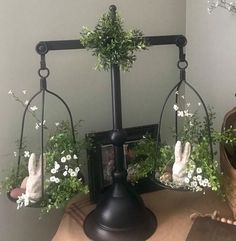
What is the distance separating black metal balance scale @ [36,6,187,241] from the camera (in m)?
0.90

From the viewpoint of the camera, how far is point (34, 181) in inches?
35.0

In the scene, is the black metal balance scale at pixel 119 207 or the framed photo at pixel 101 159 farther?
the framed photo at pixel 101 159

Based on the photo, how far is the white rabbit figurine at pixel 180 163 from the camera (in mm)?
906

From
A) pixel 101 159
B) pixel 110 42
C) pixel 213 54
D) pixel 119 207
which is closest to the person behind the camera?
pixel 110 42

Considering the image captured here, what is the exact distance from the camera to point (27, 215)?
1.11 meters

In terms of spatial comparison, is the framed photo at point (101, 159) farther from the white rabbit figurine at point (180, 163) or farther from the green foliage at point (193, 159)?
the white rabbit figurine at point (180, 163)

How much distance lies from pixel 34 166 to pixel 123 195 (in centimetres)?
25

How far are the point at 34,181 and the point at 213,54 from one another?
28.0 inches

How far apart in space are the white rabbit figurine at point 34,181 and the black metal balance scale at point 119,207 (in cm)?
17

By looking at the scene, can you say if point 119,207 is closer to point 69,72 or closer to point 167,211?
point 167,211

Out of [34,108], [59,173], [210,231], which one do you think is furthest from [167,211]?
[34,108]

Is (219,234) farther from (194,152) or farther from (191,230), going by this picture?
(194,152)

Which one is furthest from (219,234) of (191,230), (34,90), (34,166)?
(34,90)

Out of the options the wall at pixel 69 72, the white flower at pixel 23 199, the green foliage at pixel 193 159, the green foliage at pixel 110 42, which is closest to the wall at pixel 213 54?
the wall at pixel 69 72
